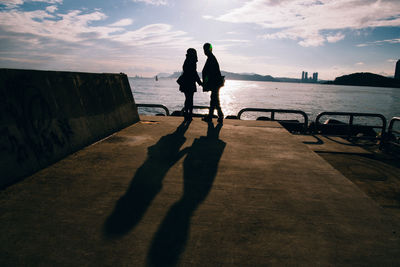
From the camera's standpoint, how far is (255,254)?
173 centimetres

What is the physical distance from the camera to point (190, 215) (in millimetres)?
2197

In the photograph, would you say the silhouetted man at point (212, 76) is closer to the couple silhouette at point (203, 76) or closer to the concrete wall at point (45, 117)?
the couple silhouette at point (203, 76)

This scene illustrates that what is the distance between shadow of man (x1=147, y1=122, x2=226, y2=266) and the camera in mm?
1718

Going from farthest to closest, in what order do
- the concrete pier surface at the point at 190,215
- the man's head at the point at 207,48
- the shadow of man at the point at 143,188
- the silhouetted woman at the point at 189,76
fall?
the silhouetted woman at the point at 189,76 < the man's head at the point at 207,48 < the shadow of man at the point at 143,188 < the concrete pier surface at the point at 190,215

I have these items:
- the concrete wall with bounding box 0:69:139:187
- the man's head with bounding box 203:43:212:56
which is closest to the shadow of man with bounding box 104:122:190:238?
the concrete wall with bounding box 0:69:139:187

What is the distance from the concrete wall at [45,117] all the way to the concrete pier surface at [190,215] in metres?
0.26

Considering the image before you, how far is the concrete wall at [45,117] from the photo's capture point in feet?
9.11

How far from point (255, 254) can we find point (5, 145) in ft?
9.88

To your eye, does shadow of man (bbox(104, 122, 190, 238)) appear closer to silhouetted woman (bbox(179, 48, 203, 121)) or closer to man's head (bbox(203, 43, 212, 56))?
silhouetted woman (bbox(179, 48, 203, 121))

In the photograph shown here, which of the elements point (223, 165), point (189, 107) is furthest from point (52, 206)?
point (189, 107)

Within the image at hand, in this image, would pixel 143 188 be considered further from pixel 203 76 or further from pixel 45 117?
pixel 203 76

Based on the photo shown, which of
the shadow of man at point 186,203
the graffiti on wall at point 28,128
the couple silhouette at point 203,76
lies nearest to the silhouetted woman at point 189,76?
the couple silhouette at point 203,76

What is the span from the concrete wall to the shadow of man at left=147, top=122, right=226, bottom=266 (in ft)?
6.57

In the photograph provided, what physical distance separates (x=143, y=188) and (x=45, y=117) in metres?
1.97
